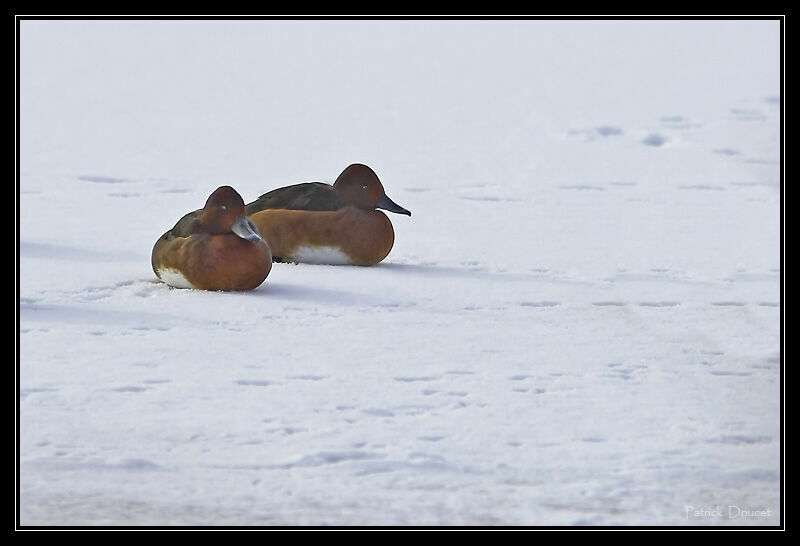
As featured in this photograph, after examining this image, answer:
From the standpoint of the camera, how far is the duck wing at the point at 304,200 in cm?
697

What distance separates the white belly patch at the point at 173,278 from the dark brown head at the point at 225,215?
0.24 meters

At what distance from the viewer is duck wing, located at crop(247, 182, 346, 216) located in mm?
6969

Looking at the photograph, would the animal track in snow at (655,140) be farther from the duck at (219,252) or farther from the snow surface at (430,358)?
the duck at (219,252)

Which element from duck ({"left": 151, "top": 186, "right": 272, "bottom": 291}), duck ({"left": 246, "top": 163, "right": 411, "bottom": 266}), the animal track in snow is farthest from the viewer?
the animal track in snow

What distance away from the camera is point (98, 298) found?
6172mm

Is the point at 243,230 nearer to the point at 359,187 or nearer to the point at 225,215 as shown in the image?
the point at 225,215

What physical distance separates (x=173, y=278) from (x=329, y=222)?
0.97m

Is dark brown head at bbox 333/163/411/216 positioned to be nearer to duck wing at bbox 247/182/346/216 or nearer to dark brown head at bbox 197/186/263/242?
duck wing at bbox 247/182/346/216

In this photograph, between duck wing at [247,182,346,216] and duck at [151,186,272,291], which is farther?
duck wing at [247,182,346,216]

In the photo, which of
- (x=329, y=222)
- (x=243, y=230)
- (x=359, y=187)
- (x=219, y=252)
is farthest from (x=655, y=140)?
(x=219, y=252)

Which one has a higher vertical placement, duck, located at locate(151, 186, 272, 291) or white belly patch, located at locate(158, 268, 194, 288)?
duck, located at locate(151, 186, 272, 291)

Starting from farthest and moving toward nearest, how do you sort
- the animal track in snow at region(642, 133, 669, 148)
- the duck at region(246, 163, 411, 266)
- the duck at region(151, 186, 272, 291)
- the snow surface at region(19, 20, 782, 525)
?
the animal track in snow at region(642, 133, 669, 148)
the duck at region(246, 163, 411, 266)
the duck at region(151, 186, 272, 291)
the snow surface at region(19, 20, 782, 525)

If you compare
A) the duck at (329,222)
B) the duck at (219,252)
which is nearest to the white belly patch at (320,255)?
the duck at (329,222)

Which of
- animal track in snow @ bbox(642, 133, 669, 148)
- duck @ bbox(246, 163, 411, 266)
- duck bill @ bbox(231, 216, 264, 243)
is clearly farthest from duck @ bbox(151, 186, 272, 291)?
animal track in snow @ bbox(642, 133, 669, 148)
